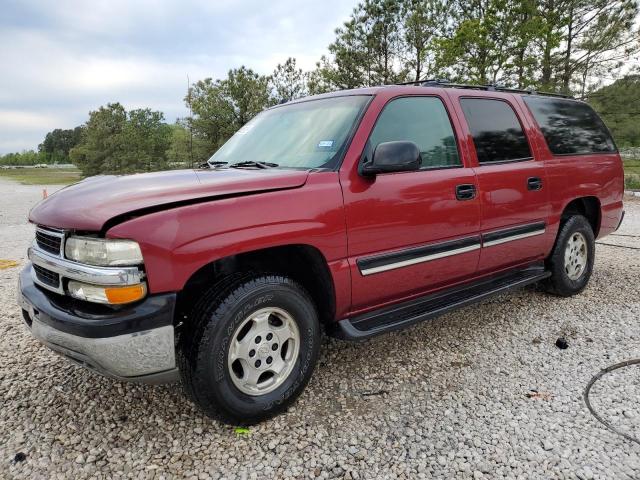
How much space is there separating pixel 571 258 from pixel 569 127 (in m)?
1.28

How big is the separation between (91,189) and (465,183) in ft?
7.94

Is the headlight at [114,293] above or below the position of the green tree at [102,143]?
below

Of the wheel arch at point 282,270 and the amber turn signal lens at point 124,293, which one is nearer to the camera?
the amber turn signal lens at point 124,293

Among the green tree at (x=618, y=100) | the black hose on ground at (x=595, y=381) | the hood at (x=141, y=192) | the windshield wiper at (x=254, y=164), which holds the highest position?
the green tree at (x=618, y=100)

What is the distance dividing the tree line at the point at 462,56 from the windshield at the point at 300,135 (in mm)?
3211

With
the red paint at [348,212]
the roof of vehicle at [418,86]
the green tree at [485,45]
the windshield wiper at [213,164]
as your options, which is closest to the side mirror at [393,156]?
the red paint at [348,212]

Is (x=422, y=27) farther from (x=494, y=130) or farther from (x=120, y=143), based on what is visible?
(x=120, y=143)

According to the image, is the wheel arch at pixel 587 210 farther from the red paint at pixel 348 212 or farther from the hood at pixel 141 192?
the hood at pixel 141 192

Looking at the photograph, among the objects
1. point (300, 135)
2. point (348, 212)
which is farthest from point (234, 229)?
point (300, 135)

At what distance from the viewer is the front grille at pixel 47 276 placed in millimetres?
2290

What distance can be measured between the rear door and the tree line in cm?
431

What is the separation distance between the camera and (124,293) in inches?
79.6

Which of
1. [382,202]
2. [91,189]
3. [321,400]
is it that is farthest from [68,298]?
[382,202]

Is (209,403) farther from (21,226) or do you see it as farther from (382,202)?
(21,226)
